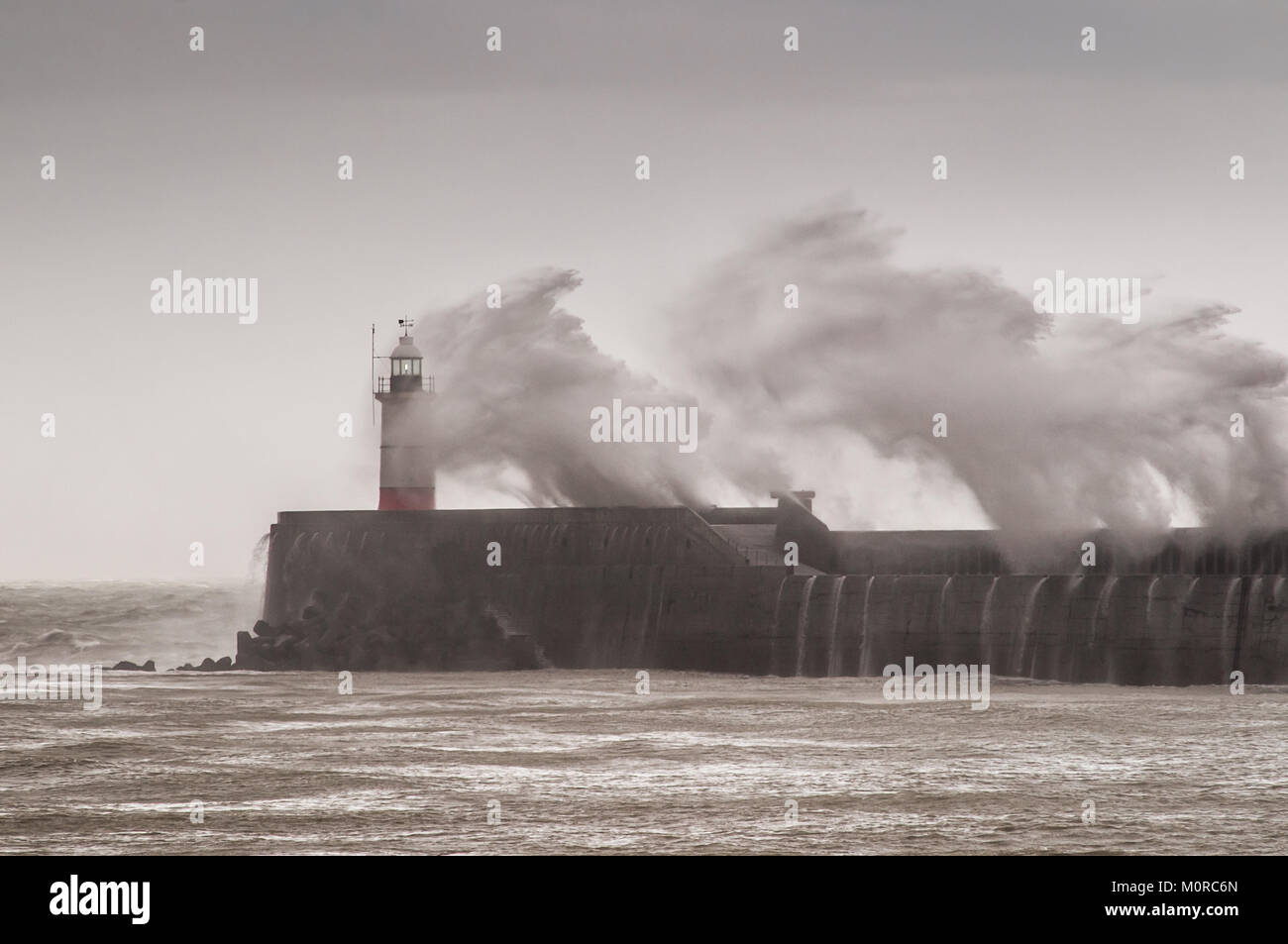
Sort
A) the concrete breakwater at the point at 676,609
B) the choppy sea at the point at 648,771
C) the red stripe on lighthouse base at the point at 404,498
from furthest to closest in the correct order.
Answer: the red stripe on lighthouse base at the point at 404,498 → the concrete breakwater at the point at 676,609 → the choppy sea at the point at 648,771

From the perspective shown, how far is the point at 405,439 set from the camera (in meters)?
34.9

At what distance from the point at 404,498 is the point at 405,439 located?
4.10ft

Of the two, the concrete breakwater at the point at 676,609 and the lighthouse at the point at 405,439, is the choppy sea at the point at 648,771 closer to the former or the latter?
the concrete breakwater at the point at 676,609

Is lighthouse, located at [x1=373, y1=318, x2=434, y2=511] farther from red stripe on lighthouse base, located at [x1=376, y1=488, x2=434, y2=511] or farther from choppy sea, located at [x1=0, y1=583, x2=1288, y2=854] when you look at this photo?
choppy sea, located at [x1=0, y1=583, x2=1288, y2=854]

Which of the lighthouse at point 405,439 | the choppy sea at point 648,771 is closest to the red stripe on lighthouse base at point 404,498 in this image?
the lighthouse at point 405,439

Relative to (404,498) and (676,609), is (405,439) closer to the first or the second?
(404,498)

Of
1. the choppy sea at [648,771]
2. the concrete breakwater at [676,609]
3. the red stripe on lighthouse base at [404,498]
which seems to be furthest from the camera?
the red stripe on lighthouse base at [404,498]

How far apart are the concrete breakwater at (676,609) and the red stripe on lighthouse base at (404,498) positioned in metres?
2.08

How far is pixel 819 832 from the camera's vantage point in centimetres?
1189

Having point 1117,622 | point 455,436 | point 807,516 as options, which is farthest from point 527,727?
point 455,436

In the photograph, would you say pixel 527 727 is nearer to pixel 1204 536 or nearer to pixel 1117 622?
pixel 1117 622

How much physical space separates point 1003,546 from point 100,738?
1522cm

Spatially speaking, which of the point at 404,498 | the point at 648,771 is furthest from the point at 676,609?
the point at 648,771

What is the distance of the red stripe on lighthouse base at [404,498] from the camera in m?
34.5
